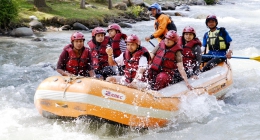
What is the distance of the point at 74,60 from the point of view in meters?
6.61

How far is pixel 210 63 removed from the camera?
27.7 feet

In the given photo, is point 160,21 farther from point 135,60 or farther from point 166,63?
point 135,60

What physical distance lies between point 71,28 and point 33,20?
2.08 m

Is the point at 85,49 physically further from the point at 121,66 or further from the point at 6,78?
the point at 6,78

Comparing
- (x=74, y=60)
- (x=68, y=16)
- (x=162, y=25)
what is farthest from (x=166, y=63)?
(x=68, y=16)

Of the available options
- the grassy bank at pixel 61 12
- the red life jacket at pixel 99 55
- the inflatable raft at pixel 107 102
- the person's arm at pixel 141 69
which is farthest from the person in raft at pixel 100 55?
the grassy bank at pixel 61 12

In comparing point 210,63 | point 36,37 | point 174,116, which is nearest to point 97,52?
point 174,116

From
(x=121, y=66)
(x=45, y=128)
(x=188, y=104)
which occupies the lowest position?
(x=45, y=128)

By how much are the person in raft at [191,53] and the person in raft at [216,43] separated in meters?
1.19

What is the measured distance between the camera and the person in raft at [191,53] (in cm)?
731

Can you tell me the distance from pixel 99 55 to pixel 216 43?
3.01 metres

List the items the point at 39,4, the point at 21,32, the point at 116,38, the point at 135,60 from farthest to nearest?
the point at 39,4
the point at 21,32
the point at 116,38
the point at 135,60

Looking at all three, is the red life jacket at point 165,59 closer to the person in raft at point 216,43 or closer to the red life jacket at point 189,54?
the red life jacket at point 189,54

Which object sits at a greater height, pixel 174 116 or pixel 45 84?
pixel 45 84
